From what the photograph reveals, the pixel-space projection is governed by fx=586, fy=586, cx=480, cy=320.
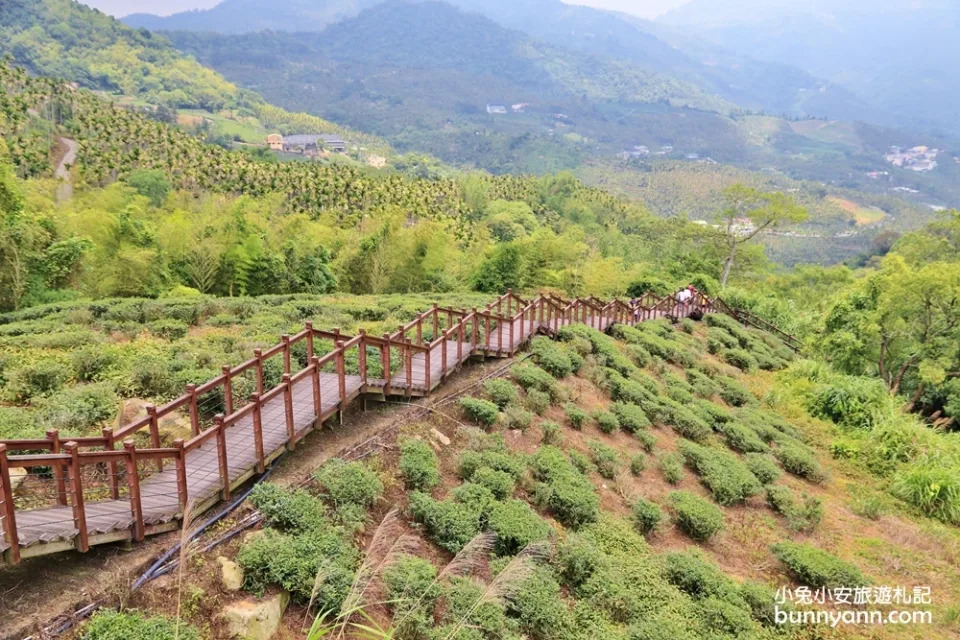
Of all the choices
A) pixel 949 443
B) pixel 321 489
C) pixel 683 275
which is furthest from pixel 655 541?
pixel 683 275

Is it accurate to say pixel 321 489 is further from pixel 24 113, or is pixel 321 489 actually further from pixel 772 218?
pixel 24 113

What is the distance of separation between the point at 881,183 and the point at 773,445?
232 m

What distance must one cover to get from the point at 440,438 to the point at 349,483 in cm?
234

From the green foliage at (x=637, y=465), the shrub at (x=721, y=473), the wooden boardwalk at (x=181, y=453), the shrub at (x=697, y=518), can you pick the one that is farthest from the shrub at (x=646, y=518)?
the wooden boardwalk at (x=181, y=453)

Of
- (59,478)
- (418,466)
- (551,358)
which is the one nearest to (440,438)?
(418,466)

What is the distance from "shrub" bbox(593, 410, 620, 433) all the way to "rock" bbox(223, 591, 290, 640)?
779cm

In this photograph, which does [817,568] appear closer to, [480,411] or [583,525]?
[583,525]

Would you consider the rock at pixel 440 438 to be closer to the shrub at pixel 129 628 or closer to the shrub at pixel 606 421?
the shrub at pixel 606 421

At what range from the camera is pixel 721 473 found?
1132 cm

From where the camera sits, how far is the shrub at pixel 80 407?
8.01m

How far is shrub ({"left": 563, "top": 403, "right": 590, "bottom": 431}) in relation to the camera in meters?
11.6

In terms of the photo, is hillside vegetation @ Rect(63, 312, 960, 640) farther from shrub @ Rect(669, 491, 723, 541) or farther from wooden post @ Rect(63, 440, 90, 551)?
wooden post @ Rect(63, 440, 90, 551)

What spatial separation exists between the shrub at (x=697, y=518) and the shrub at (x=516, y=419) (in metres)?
A: 2.81

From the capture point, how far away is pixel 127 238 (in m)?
23.1
